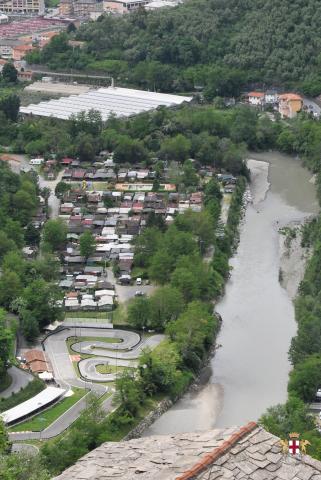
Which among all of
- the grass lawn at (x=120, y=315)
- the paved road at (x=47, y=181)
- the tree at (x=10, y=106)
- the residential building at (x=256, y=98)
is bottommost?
the grass lawn at (x=120, y=315)

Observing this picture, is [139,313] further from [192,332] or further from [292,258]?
[292,258]

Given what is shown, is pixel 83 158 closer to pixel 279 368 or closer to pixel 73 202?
pixel 73 202

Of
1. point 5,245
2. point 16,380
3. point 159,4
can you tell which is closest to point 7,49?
point 159,4

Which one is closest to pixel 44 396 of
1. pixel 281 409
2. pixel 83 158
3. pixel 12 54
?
pixel 281 409

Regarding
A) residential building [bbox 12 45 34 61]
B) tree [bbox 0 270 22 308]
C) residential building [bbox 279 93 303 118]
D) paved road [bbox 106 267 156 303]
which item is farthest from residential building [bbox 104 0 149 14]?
tree [bbox 0 270 22 308]

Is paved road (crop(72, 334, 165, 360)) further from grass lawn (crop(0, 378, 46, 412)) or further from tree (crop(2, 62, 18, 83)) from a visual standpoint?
tree (crop(2, 62, 18, 83))

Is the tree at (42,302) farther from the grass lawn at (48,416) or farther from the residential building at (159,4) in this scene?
the residential building at (159,4)

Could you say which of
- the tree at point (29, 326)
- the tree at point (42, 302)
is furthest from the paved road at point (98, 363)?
the tree at point (42, 302)
